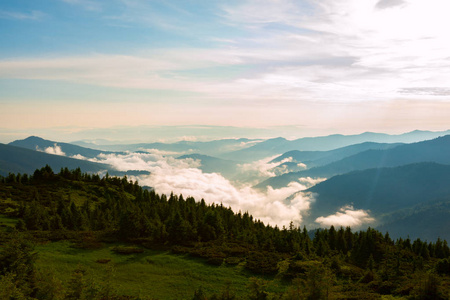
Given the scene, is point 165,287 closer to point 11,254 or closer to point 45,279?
point 45,279

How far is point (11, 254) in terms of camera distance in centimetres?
4428

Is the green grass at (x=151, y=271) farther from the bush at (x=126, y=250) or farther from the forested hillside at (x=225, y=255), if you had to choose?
the bush at (x=126, y=250)

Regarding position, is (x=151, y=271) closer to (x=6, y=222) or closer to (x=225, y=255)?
(x=225, y=255)

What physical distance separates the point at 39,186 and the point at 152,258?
118038 mm

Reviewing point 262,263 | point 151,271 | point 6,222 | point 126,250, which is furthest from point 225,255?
point 6,222

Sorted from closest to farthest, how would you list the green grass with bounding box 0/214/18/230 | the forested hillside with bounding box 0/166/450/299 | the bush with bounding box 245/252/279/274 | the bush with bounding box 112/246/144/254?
the forested hillside with bounding box 0/166/450/299 < the bush with bounding box 245/252/279/274 < the bush with bounding box 112/246/144/254 < the green grass with bounding box 0/214/18/230

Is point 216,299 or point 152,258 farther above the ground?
point 216,299

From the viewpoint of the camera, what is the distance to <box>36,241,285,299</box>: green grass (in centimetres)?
5288

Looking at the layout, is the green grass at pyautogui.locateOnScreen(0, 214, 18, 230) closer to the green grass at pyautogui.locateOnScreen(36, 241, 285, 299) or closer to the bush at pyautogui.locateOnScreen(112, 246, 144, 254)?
the green grass at pyautogui.locateOnScreen(36, 241, 285, 299)

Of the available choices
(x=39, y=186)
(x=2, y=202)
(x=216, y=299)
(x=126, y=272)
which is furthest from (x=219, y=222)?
(x=39, y=186)

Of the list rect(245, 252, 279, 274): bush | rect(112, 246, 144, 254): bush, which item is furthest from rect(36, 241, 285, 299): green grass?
rect(245, 252, 279, 274): bush

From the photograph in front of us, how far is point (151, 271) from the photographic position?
60844 millimetres

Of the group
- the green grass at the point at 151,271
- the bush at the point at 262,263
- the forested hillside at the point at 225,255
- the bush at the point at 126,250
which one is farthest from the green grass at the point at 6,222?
the bush at the point at 262,263

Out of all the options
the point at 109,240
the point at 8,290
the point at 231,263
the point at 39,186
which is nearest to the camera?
the point at 8,290
